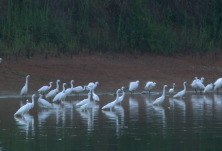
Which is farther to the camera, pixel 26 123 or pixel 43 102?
pixel 43 102

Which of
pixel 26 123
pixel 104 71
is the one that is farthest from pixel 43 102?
pixel 104 71

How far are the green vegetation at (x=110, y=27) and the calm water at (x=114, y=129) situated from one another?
38.7 feet

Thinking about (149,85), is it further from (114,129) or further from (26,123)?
(114,129)

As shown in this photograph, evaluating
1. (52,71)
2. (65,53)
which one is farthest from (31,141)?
(65,53)

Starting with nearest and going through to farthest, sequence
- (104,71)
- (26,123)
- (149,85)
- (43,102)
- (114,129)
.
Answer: (114,129)
(26,123)
(43,102)
(149,85)
(104,71)

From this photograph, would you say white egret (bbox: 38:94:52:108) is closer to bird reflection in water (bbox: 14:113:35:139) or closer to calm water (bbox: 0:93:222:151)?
calm water (bbox: 0:93:222:151)

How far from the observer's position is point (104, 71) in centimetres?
2712

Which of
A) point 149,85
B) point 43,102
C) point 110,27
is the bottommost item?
point 43,102

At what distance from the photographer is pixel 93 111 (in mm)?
16359

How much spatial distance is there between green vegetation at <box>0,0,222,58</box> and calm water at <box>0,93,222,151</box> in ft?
38.7

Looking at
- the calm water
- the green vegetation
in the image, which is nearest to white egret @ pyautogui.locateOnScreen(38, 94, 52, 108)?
the calm water

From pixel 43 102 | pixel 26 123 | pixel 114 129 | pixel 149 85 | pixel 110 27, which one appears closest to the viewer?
pixel 114 129

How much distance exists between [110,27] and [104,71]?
7011mm

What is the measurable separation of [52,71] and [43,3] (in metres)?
7.96
